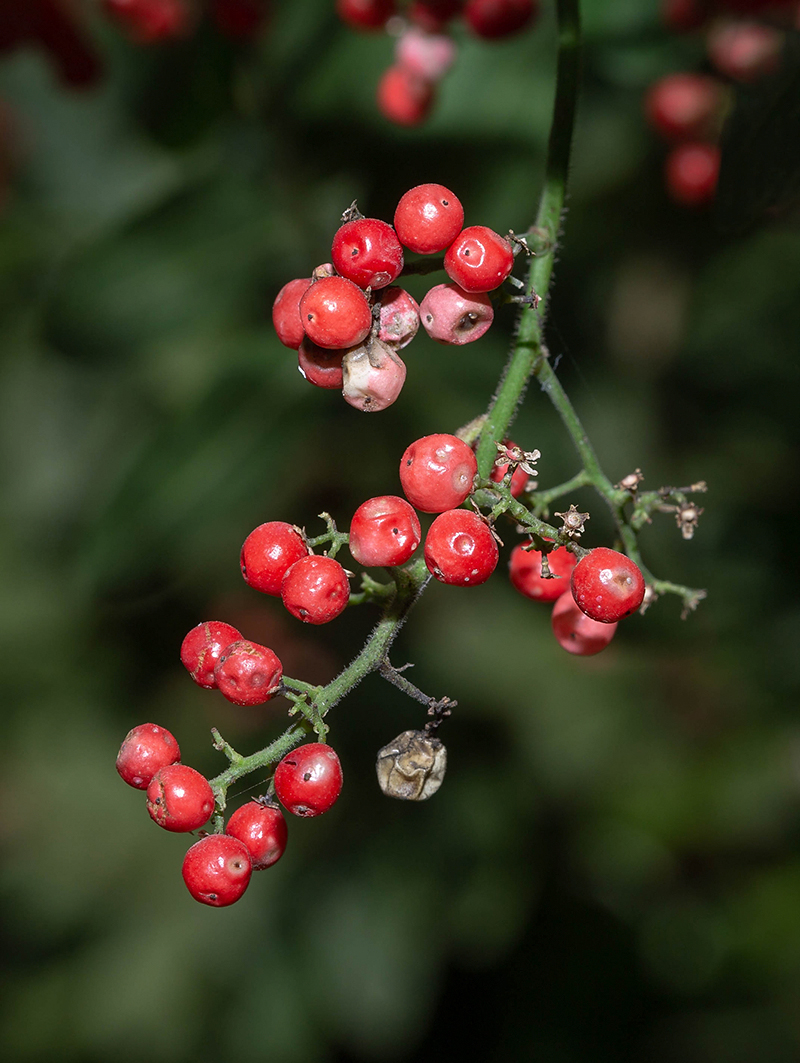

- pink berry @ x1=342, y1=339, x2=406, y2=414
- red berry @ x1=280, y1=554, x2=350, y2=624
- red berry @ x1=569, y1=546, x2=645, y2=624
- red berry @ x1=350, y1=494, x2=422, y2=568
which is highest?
pink berry @ x1=342, y1=339, x2=406, y2=414

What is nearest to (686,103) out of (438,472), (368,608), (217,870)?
(438,472)

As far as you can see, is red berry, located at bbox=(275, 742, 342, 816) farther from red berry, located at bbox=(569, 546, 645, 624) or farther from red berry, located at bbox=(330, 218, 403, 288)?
red berry, located at bbox=(330, 218, 403, 288)

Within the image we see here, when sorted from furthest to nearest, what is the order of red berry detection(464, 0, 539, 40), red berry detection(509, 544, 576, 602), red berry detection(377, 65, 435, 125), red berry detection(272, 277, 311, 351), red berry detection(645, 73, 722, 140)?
red berry detection(645, 73, 722, 140) → red berry detection(377, 65, 435, 125) → red berry detection(464, 0, 539, 40) → red berry detection(509, 544, 576, 602) → red berry detection(272, 277, 311, 351)

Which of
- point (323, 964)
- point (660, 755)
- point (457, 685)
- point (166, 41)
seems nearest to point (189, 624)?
point (457, 685)

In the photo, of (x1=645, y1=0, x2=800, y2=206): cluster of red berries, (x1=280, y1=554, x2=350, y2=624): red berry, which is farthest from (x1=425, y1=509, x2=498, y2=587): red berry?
(x1=645, y1=0, x2=800, y2=206): cluster of red berries

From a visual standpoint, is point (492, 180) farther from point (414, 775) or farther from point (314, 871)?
point (314, 871)

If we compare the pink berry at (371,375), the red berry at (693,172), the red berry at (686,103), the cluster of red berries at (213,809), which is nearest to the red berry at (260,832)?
the cluster of red berries at (213,809)
